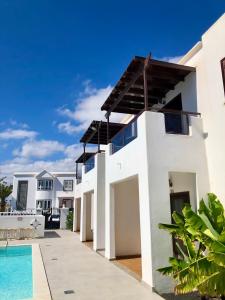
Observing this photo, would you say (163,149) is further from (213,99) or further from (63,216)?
(63,216)

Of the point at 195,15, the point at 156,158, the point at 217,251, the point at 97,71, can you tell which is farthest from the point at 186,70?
the point at 217,251

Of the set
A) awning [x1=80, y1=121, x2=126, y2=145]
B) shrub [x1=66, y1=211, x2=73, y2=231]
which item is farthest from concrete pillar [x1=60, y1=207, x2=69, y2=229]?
awning [x1=80, y1=121, x2=126, y2=145]

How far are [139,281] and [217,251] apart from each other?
523 cm

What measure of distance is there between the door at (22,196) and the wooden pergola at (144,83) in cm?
4432

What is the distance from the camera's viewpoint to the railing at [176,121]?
10146 millimetres

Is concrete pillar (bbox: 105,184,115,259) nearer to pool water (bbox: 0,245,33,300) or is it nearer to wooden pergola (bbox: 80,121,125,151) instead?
wooden pergola (bbox: 80,121,125,151)

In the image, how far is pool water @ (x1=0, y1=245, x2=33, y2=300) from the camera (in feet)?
29.9

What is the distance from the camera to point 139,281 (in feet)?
32.2

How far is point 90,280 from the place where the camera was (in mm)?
10133

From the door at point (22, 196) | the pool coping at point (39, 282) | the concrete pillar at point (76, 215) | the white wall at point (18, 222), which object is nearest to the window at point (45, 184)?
the door at point (22, 196)

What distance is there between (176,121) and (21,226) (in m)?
20.1

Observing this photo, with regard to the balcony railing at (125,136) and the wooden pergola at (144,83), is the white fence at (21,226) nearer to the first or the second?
the balcony railing at (125,136)

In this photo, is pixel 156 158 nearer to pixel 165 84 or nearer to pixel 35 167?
pixel 165 84

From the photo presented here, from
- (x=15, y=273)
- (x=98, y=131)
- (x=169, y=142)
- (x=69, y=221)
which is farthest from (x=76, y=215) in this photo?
(x=169, y=142)
